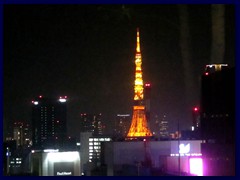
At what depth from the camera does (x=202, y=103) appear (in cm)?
1113

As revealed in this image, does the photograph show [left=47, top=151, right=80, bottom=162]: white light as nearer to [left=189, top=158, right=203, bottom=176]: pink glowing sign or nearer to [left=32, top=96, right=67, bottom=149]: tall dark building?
[left=32, top=96, right=67, bottom=149]: tall dark building

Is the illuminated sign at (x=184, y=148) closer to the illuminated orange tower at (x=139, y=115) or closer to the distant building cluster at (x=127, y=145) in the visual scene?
the distant building cluster at (x=127, y=145)

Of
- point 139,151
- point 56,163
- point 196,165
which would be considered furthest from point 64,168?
point 196,165

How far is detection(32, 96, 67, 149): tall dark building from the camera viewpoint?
13.1 m

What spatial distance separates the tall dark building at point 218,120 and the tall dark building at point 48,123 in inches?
147

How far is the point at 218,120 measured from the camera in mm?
10102

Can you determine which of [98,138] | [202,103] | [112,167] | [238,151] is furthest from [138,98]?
[238,151]

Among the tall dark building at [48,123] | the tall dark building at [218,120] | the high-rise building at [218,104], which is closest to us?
the tall dark building at [218,120]

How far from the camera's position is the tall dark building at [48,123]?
13.1m

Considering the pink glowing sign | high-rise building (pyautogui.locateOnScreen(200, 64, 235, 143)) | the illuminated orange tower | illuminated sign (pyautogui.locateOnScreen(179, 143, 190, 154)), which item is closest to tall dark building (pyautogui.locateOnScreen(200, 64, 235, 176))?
high-rise building (pyautogui.locateOnScreen(200, 64, 235, 143))

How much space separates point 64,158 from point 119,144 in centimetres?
241

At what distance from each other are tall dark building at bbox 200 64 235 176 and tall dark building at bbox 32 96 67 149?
12.3 ft

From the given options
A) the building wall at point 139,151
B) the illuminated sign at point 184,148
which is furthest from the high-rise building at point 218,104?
the illuminated sign at point 184,148

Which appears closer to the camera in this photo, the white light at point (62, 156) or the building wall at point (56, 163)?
the building wall at point (56, 163)
